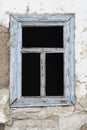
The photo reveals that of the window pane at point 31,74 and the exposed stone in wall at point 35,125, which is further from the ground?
the window pane at point 31,74

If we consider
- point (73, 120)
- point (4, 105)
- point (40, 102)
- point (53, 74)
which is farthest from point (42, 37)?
point (73, 120)

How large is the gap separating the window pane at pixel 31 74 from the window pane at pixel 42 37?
20cm

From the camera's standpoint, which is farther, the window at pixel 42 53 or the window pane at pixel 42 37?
the window pane at pixel 42 37

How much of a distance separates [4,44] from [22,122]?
3.12 ft

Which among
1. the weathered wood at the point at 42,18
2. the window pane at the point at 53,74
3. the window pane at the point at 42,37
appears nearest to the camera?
the weathered wood at the point at 42,18

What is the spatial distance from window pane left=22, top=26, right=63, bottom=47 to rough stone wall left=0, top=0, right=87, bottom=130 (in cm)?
37

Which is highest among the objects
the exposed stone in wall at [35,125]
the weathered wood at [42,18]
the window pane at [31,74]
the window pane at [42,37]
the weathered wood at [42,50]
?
the weathered wood at [42,18]

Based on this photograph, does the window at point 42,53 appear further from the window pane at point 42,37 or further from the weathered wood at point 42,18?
the window pane at point 42,37

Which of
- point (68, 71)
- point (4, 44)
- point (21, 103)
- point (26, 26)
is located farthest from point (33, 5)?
point (21, 103)

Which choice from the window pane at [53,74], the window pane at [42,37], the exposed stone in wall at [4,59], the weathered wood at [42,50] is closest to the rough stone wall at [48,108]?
the exposed stone in wall at [4,59]

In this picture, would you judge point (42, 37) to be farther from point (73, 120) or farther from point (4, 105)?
point (73, 120)

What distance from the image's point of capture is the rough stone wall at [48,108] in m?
4.54

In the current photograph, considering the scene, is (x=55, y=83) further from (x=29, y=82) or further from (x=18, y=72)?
(x=18, y=72)

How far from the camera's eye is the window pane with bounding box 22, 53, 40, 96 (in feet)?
17.4
